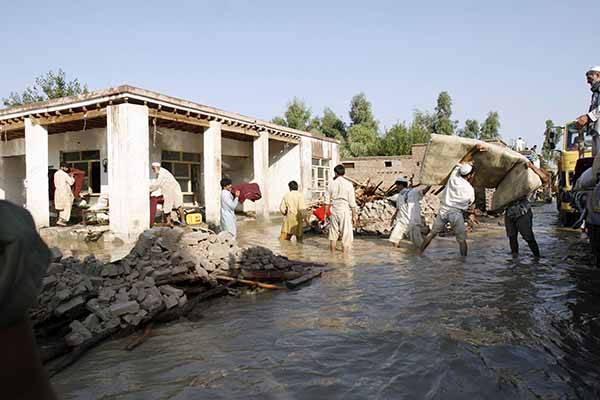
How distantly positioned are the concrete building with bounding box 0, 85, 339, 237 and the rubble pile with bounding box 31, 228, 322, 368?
4.74 metres

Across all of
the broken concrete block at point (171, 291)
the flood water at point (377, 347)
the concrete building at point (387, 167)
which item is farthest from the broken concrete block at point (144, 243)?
the concrete building at point (387, 167)

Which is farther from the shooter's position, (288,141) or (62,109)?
(288,141)

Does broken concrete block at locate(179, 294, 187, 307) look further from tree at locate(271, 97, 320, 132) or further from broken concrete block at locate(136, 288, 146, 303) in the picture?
tree at locate(271, 97, 320, 132)

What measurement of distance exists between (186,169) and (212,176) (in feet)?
9.79

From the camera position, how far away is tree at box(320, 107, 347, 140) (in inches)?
1860

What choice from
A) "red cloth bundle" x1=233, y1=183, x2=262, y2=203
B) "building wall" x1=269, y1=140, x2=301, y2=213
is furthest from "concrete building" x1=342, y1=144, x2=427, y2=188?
"red cloth bundle" x1=233, y1=183, x2=262, y2=203

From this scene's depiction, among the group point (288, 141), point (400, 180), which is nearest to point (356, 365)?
point (400, 180)

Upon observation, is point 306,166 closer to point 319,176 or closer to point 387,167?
point 319,176

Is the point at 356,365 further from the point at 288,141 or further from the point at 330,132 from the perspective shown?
the point at 330,132

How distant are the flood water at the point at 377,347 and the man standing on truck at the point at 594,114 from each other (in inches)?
75.7

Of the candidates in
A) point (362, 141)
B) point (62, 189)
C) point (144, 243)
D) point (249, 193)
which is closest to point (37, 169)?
point (62, 189)

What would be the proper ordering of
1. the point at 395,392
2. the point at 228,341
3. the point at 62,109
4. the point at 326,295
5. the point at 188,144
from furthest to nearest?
the point at 188,144, the point at 62,109, the point at 326,295, the point at 228,341, the point at 395,392

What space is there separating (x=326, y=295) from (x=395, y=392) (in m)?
2.57

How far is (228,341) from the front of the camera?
3873 millimetres
